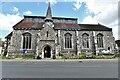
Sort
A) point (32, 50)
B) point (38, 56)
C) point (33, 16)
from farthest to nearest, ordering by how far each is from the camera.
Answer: point (33, 16) → point (32, 50) → point (38, 56)

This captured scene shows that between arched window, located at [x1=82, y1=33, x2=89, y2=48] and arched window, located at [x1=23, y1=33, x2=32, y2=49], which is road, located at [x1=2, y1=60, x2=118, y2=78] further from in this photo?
arched window, located at [x1=82, y1=33, x2=89, y2=48]

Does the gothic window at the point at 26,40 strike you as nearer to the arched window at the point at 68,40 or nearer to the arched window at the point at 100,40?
the arched window at the point at 68,40

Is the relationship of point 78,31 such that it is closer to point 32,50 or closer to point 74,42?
point 74,42

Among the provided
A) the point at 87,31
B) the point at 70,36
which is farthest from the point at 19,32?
the point at 87,31

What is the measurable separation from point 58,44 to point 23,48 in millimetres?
10229

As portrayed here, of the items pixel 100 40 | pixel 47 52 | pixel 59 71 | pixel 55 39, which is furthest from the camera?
pixel 100 40

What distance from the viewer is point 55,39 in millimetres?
40938

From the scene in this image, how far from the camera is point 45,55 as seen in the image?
41.2 m

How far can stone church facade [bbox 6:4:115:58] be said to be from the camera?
40719 millimetres

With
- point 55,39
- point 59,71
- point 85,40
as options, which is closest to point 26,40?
point 55,39

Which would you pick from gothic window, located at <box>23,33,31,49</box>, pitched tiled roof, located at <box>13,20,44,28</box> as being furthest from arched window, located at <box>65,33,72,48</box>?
gothic window, located at <box>23,33,31,49</box>

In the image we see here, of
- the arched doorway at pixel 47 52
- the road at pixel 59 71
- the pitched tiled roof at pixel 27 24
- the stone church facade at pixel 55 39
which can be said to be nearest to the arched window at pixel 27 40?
the stone church facade at pixel 55 39

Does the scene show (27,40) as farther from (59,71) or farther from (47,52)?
(59,71)

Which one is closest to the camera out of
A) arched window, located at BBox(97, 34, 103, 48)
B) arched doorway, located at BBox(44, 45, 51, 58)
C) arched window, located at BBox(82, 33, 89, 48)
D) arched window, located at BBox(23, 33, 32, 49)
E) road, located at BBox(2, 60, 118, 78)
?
road, located at BBox(2, 60, 118, 78)
